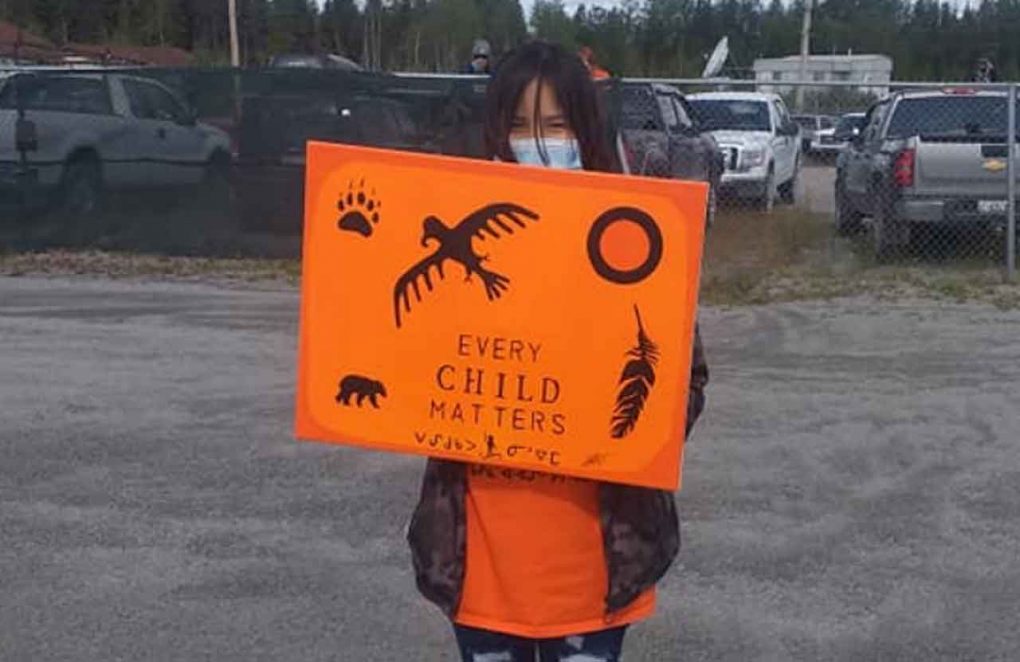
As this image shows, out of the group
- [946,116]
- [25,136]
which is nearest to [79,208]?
[25,136]

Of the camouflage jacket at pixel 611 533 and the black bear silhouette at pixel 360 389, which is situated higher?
the black bear silhouette at pixel 360 389

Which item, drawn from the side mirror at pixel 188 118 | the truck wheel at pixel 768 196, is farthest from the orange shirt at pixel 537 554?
the truck wheel at pixel 768 196

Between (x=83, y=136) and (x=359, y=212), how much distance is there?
13.0 m

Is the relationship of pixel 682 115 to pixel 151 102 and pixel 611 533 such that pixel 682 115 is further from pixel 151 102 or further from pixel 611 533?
pixel 611 533

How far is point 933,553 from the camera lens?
651cm

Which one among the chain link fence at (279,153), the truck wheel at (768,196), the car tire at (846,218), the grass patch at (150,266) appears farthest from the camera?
the truck wheel at (768,196)

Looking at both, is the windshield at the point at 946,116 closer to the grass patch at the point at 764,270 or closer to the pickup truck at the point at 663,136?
the grass patch at the point at 764,270

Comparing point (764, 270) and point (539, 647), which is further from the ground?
point (539, 647)

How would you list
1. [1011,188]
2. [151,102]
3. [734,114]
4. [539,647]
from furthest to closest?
1. [734,114]
2. [151,102]
3. [1011,188]
4. [539,647]

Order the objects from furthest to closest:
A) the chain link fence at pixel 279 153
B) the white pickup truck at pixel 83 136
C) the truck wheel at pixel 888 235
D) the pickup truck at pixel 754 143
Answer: the pickup truck at pixel 754 143, the white pickup truck at pixel 83 136, the truck wheel at pixel 888 235, the chain link fence at pixel 279 153

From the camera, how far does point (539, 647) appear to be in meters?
3.46

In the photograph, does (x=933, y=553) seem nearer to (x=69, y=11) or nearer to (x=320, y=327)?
(x=320, y=327)

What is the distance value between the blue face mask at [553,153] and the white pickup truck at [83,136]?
41.2 ft

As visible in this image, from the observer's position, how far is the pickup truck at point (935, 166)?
1445cm
